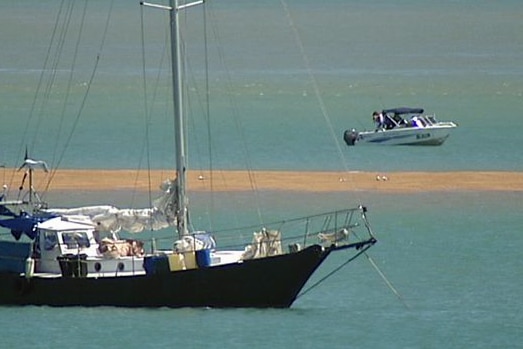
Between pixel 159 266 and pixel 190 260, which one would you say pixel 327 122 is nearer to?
pixel 190 260

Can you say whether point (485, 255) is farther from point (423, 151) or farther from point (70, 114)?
point (70, 114)

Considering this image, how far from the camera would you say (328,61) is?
13312 centimetres

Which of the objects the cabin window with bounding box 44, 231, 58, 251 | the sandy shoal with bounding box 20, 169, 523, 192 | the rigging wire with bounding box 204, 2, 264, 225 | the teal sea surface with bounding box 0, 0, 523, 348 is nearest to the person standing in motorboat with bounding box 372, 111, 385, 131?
the teal sea surface with bounding box 0, 0, 523, 348

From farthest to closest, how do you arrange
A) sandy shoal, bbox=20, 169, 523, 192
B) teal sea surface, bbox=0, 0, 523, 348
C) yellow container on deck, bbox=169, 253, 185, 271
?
sandy shoal, bbox=20, 169, 523, 192 → yellow container on deck, bbox=169, 253, 185, 271 → teal sea surface, bbox=0, 0, 523, 348

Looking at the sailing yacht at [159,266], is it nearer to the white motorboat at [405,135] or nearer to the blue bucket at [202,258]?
the blue bucket at [202,258]

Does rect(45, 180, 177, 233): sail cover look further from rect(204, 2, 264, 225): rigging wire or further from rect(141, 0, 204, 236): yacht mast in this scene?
rect(204, 2, 264, 225): rigging wire

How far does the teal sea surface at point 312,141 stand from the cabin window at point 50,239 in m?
1.29

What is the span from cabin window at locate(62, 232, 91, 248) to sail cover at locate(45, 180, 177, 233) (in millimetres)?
671

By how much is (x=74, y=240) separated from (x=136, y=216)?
5.75ft

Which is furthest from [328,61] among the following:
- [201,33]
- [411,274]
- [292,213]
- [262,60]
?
[411,274]

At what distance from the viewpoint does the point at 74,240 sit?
1745 inches

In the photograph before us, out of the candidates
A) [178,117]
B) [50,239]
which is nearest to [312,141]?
[178,117]

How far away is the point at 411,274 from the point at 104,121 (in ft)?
140

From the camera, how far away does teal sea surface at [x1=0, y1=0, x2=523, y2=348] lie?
42656 millimetres
